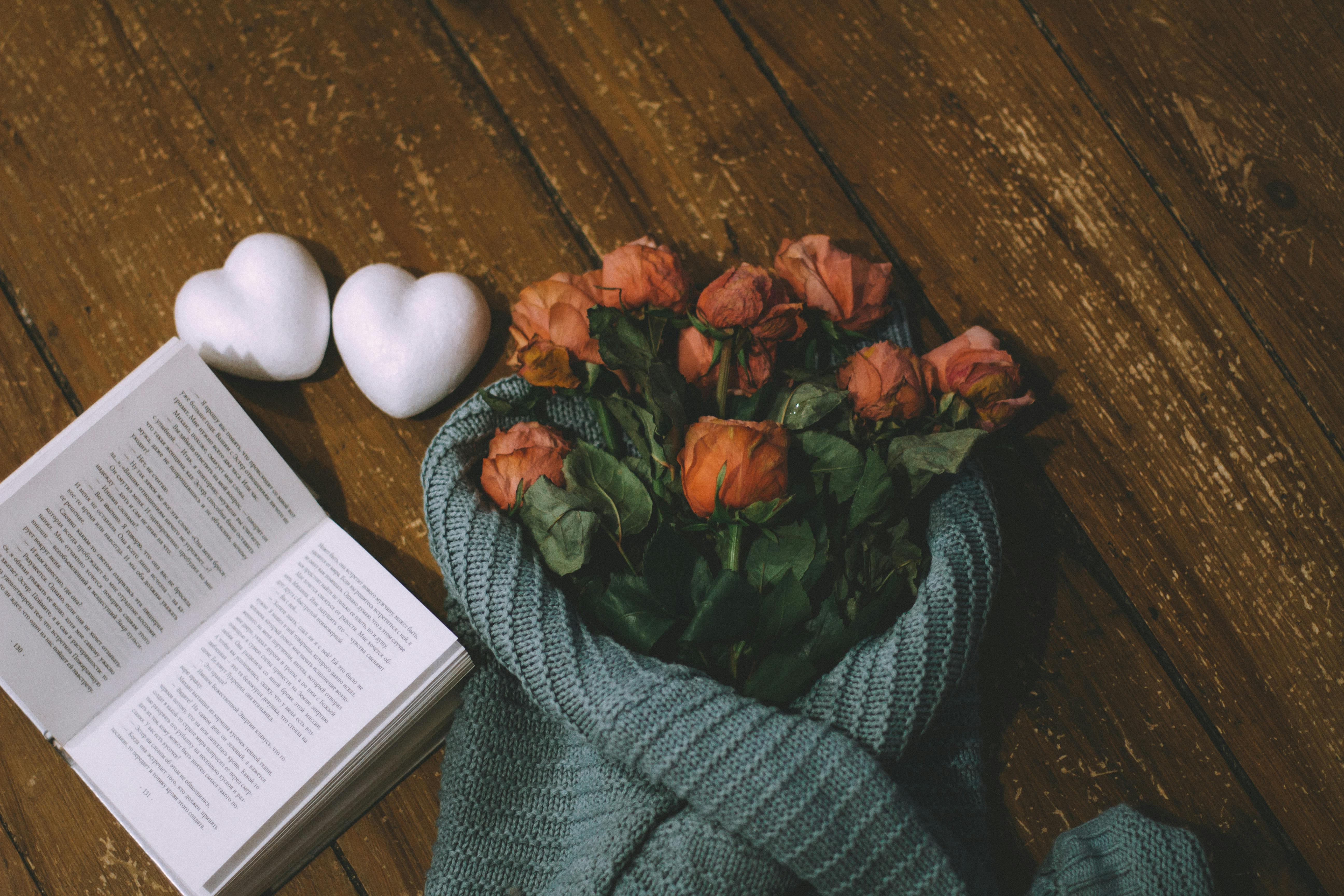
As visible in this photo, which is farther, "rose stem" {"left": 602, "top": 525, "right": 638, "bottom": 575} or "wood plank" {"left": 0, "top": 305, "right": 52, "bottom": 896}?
"wood plank" {"left": 0, "top": 305, "right": 52, "bottom": 896}

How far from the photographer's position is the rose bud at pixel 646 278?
41 cm

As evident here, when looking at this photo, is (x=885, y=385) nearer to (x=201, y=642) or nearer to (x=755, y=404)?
(x=755, y=404)

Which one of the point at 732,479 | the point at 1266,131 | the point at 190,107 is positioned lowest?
the point at 1266,131

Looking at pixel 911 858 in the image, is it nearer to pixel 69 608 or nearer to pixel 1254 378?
pixel 1254 378

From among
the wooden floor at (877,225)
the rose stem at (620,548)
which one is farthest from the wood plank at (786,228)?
the rose stem at (620,548)

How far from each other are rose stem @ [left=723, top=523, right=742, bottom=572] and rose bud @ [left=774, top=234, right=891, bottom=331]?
0.13 meters

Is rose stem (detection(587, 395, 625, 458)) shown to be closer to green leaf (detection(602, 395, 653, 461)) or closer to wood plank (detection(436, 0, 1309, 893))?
green leaf (detection(602, 395, 653, 461))

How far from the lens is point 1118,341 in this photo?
0.52m

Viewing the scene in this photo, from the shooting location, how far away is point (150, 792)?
1.49 feet

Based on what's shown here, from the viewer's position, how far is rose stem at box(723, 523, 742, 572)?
0.38 m

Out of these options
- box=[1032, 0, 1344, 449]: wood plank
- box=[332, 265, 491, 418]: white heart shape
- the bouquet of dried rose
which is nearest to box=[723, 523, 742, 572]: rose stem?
the bouquet of dried rose

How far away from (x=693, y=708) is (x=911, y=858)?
13 cm

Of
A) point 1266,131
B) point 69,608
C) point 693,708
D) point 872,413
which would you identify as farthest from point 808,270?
point 69,608

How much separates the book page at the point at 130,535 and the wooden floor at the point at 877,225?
5cm
